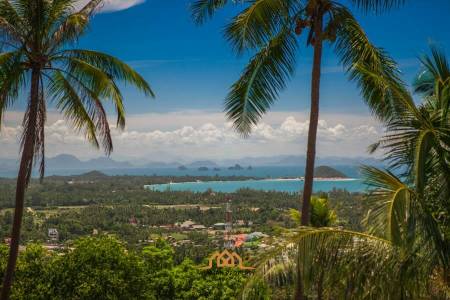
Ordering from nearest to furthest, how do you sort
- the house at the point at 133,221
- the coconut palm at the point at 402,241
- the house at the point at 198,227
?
1. the coconut palm at the point at 402,241
2. the house at the point at 133,221
3. the house at the point at 198,227

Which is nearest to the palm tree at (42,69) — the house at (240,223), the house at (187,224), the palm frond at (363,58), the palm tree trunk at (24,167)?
Answer: the palm tree trunk at (24,167)

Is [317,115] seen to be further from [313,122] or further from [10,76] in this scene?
[10,76]

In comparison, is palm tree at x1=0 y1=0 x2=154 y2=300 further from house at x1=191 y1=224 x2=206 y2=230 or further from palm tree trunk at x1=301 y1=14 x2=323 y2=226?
house at x1=191 y1=224 x2=206 y2=230

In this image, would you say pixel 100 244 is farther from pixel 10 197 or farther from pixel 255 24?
pixel 10 197

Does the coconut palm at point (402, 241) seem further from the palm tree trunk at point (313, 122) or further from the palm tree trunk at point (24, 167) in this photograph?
the palm tree trunk at point (24, 167)

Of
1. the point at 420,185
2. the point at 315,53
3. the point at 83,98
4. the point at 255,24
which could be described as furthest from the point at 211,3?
the point at 420,185

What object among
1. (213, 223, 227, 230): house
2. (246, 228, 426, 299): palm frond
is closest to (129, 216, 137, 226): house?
(213, 223, 227, 230): house

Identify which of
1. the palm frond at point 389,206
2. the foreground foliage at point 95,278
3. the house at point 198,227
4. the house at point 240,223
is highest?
the palm frond at point 389,206
